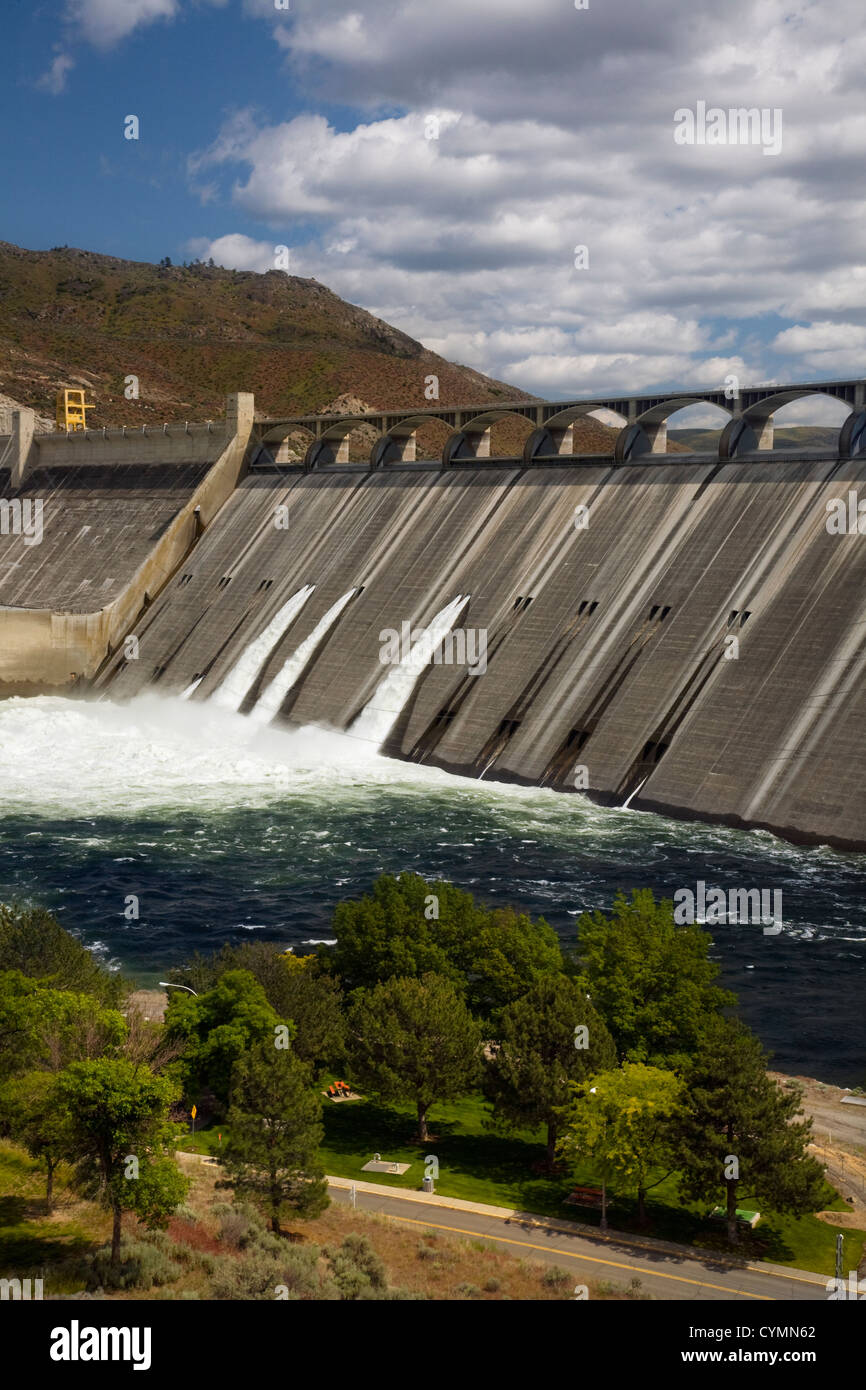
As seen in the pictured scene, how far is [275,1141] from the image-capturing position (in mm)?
20750

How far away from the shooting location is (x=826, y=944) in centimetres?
3125

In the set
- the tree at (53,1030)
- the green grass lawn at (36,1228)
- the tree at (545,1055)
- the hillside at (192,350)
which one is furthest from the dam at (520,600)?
the hillside at (192,350)

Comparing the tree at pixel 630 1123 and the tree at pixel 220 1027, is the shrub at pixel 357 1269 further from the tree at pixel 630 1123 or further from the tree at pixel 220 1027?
the tree at pixel 220 1027

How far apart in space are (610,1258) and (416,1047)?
18.3 ft

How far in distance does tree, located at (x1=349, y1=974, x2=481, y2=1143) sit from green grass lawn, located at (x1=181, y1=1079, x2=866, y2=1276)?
0.76 meters

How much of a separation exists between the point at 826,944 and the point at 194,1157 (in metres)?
15.1

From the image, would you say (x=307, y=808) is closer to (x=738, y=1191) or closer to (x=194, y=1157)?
(x=194, y=1157)

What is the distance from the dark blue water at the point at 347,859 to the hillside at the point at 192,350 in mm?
79941

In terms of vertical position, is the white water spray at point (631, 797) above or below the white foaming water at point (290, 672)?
below

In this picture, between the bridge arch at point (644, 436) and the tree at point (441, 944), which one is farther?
the bridge arch at point (644, 436)

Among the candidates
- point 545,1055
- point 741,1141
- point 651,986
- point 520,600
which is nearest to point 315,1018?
point 545,1055

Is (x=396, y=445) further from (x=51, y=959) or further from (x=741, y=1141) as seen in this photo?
(x=741, y=1141)

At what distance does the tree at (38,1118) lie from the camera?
64.6 feet

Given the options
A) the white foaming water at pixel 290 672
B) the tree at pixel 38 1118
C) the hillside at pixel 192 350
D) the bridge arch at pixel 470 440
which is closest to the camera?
the tree at pixel 38 1118
